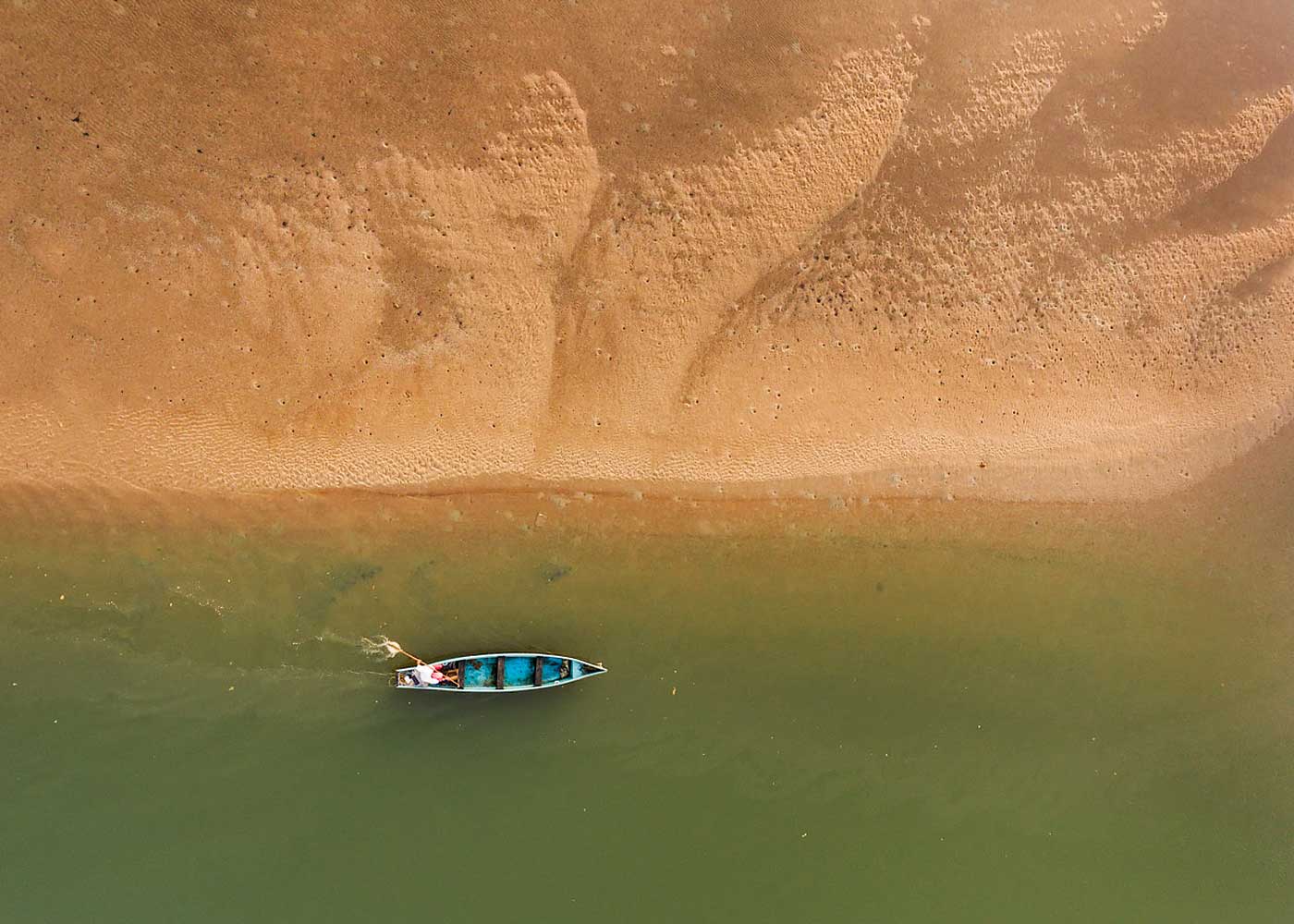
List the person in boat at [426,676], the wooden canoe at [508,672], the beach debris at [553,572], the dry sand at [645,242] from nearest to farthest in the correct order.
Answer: the dry sand at [645,242]
the person in boat at [426,676]
the wooden canoe at [508,672]
the beach debris at [553,572]

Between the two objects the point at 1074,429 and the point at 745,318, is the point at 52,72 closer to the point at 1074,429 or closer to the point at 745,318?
the point at 745,318

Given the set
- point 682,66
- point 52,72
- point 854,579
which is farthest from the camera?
point 854,579

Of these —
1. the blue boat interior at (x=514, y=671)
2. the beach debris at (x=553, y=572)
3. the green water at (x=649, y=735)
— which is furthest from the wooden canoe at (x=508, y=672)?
the beach debris at (x=553, y=572)

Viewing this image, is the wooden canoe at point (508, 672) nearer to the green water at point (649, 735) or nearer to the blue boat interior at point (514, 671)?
the blue boat interior at point (514, 671)

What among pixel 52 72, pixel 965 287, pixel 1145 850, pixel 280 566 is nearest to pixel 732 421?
pixel 965 287

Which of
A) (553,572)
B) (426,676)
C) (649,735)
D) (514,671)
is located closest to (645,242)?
(553,572)

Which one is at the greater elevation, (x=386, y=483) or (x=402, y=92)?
(x=402, y=92)
